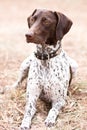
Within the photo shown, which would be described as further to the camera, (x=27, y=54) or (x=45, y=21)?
(x=27, y=54)

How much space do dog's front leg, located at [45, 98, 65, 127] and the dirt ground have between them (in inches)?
2.2

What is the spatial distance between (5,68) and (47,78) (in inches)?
80.6

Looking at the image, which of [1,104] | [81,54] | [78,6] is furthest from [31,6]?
[1,104]

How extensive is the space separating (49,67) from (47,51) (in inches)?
6.6

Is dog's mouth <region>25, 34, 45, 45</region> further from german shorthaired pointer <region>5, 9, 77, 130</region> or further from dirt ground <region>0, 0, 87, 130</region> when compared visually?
dirt ground <region>0, 0, 87, 130</region>

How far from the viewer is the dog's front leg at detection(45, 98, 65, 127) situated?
5.32 metres

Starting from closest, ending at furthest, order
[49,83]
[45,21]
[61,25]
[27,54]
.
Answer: [45,21] → [61,25] → [49,83] → [27,54]

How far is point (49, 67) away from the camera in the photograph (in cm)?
551

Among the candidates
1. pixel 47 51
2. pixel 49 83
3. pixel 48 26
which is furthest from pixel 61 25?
pixel 49 83

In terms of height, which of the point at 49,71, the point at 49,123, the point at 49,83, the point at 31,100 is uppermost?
the point at 49,71

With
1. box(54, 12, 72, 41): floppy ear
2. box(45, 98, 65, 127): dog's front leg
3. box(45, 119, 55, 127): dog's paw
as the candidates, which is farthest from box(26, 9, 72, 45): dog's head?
box(45, 119, 55, 127): dog's paw

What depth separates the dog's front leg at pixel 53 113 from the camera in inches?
209

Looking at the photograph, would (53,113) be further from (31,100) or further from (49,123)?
(31,100)

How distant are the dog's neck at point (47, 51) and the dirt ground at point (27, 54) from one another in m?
0.55
